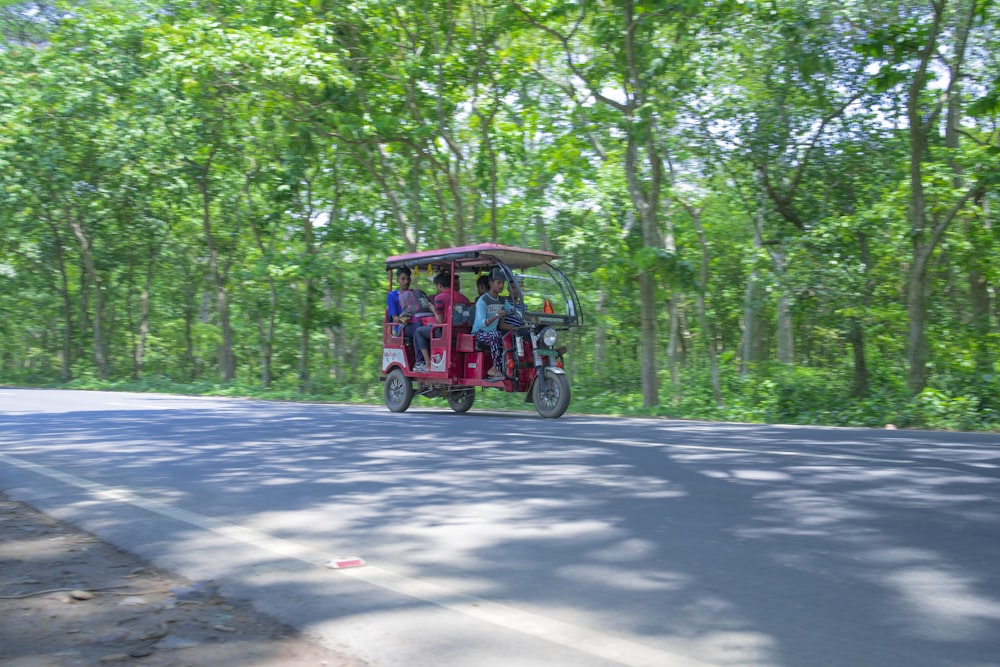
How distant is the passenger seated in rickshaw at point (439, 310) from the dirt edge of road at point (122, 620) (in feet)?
36.5

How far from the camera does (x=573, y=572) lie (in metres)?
4.76

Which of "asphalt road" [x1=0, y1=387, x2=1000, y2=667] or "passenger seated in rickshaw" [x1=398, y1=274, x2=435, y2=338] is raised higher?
"passenger seated in rickshaw" [x1=398, y1=274, x2=435, y2=338]

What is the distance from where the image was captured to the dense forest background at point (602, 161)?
17.7m

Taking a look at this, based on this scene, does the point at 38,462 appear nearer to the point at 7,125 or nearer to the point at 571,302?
the point at 571,302

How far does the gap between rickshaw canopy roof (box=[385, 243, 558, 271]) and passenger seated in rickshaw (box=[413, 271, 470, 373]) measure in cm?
41

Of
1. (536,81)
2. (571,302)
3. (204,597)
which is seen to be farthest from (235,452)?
(536,81)

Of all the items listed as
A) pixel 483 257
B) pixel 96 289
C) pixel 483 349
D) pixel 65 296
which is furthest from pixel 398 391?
pixel 65 296

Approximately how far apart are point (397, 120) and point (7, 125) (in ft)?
57.8

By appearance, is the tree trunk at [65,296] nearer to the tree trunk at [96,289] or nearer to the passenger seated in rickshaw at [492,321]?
the tree trunk at [96,289]

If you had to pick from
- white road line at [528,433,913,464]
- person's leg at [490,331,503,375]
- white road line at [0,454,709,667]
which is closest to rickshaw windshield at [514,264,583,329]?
person's leg at [490,331,503,375]

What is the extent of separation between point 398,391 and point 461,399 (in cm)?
122

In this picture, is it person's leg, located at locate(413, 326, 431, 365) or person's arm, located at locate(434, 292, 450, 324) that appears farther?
person's leg, located at locate(413, 326, 431, 365)

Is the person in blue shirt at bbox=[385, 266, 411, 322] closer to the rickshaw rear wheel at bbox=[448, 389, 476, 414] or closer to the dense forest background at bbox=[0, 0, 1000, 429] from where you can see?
the rickshaw rear wheel at bbox=[448, 389, 476, 414]

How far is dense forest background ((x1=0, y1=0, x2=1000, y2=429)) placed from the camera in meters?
17.7
